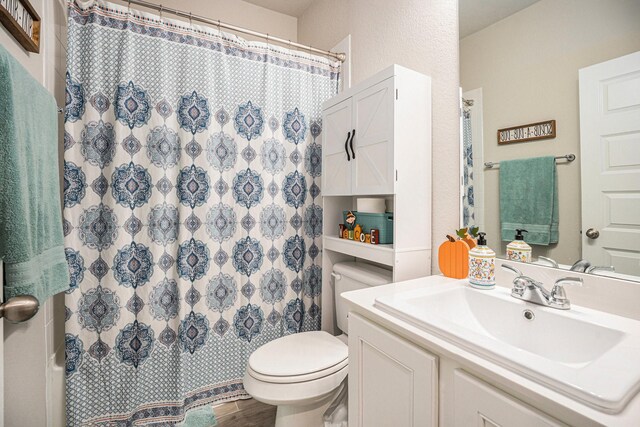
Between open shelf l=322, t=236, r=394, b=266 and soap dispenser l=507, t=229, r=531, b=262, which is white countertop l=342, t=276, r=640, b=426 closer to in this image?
open shelf l=322, t=236, r=394, b=266

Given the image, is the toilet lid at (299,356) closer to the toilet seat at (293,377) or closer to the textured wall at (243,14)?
the toilet seat at (293,377)

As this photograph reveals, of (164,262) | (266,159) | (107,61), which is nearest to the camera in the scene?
(107,61)

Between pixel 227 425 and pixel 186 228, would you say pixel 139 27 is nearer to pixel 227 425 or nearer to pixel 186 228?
pixel 186 228

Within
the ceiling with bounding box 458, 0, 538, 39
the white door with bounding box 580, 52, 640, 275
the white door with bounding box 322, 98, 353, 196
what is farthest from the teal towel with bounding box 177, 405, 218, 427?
the ceiling with bounding box 458, 0, 538, 39

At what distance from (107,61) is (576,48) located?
1.93 metres

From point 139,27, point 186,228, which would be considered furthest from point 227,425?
point 139,27

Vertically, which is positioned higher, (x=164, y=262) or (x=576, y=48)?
(x=576, y=48)

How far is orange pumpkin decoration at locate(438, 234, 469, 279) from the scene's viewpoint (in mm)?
1201

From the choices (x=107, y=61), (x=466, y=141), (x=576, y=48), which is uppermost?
(x=107, y=61)

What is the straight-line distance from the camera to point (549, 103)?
38.5 inches

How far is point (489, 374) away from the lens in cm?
59

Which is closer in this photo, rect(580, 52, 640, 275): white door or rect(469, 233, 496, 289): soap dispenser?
rect(580, 52, 640, 275): white door

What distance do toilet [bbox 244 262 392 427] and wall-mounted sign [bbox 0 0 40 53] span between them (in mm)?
1493

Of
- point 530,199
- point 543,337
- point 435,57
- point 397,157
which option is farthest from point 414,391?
point 435,57
